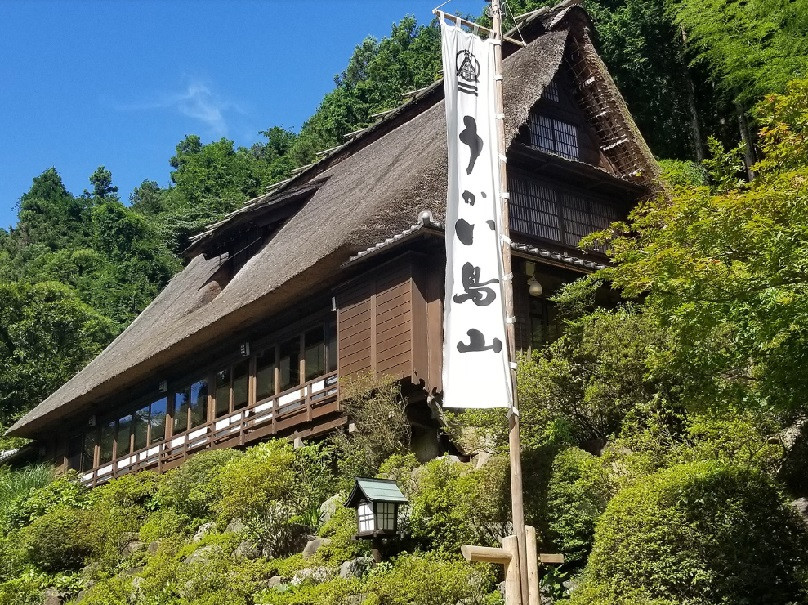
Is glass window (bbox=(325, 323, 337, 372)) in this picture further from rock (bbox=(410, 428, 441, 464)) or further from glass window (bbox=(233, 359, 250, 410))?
glass window (bbox=(233, 359, 250, 410))

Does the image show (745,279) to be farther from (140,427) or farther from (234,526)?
(140,427)

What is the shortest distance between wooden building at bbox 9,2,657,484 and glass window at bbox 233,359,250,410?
0.15ft

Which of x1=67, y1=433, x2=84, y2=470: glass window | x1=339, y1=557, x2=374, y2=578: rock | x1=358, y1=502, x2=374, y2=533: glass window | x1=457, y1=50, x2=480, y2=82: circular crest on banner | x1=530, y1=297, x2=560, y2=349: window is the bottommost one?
x1=339, y1=557, x2=374, y2=578: rock

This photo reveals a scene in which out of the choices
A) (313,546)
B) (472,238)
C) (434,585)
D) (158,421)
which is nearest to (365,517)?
(313,546)

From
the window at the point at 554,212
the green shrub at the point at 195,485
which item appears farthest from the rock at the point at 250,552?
the window at the point at 554,212

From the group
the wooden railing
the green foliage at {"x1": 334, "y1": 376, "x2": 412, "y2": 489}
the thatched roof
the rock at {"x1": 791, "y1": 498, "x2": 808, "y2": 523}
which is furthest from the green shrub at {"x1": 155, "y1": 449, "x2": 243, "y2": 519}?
the rock at {"x1": 791, "y1": 498, "x2": 808, "y2": 523}

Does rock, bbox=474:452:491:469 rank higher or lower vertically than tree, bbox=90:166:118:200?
lower

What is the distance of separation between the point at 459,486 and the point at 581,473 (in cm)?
171

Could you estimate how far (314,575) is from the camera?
1457 centimetres

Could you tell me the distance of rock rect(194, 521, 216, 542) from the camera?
712 inches

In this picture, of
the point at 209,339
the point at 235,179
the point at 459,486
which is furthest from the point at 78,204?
the point at 459,486

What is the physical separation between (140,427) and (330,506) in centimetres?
1100

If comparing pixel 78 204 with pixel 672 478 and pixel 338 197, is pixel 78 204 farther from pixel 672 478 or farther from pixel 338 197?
pixel 672 478

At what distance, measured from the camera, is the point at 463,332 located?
37.4 feet
